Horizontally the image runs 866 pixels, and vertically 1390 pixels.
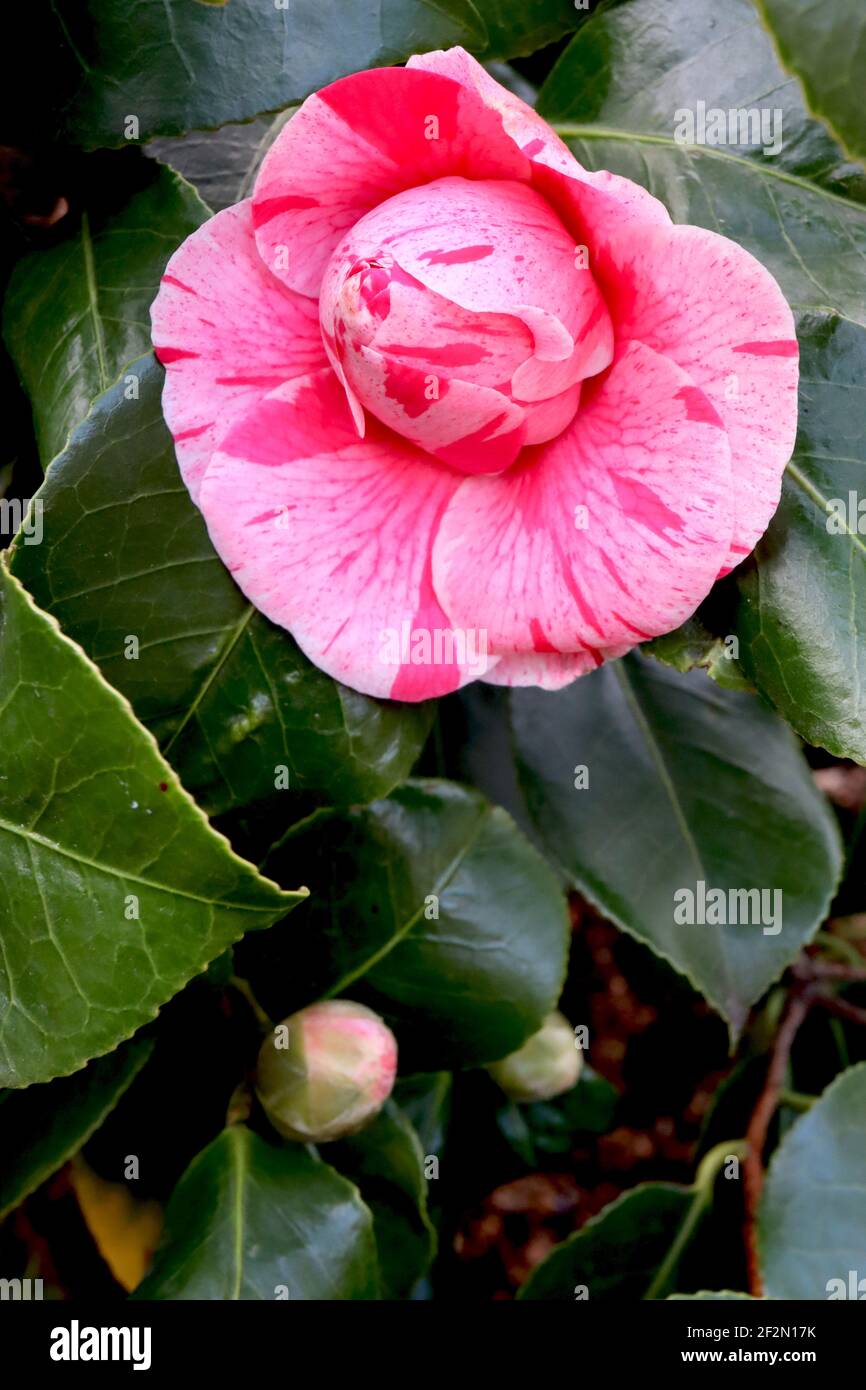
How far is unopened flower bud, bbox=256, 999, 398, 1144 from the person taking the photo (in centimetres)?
73

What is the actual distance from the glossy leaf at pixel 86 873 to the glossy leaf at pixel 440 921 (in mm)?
274

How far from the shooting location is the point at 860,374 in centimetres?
61

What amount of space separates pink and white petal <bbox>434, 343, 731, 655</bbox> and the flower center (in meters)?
0.03

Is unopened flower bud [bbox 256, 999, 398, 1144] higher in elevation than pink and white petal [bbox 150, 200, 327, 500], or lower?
lower

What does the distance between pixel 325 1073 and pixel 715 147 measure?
572 mm

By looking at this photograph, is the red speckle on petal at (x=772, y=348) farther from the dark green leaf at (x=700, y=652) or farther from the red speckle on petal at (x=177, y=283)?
the red speckle on petal at (x=177, y=283)

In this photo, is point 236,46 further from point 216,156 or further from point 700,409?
point 700,409

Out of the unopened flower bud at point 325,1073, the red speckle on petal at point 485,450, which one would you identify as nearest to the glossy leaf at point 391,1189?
the unopened flower bud at point 325,1073

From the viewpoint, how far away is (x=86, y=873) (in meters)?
0.56

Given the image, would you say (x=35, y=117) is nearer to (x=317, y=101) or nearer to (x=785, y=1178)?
(x=317, y=101)

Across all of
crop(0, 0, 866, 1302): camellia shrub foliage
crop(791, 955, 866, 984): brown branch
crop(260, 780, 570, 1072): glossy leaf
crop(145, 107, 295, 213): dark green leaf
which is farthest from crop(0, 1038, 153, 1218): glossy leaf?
crop(791, 955, 866, 984): brown branch

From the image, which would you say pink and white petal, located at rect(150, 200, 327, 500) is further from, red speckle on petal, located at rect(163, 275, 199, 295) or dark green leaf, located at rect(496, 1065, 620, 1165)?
dark green leaf, located at rect(496, 1065, 620, 1165)

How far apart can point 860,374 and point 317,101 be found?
297 millimetres
